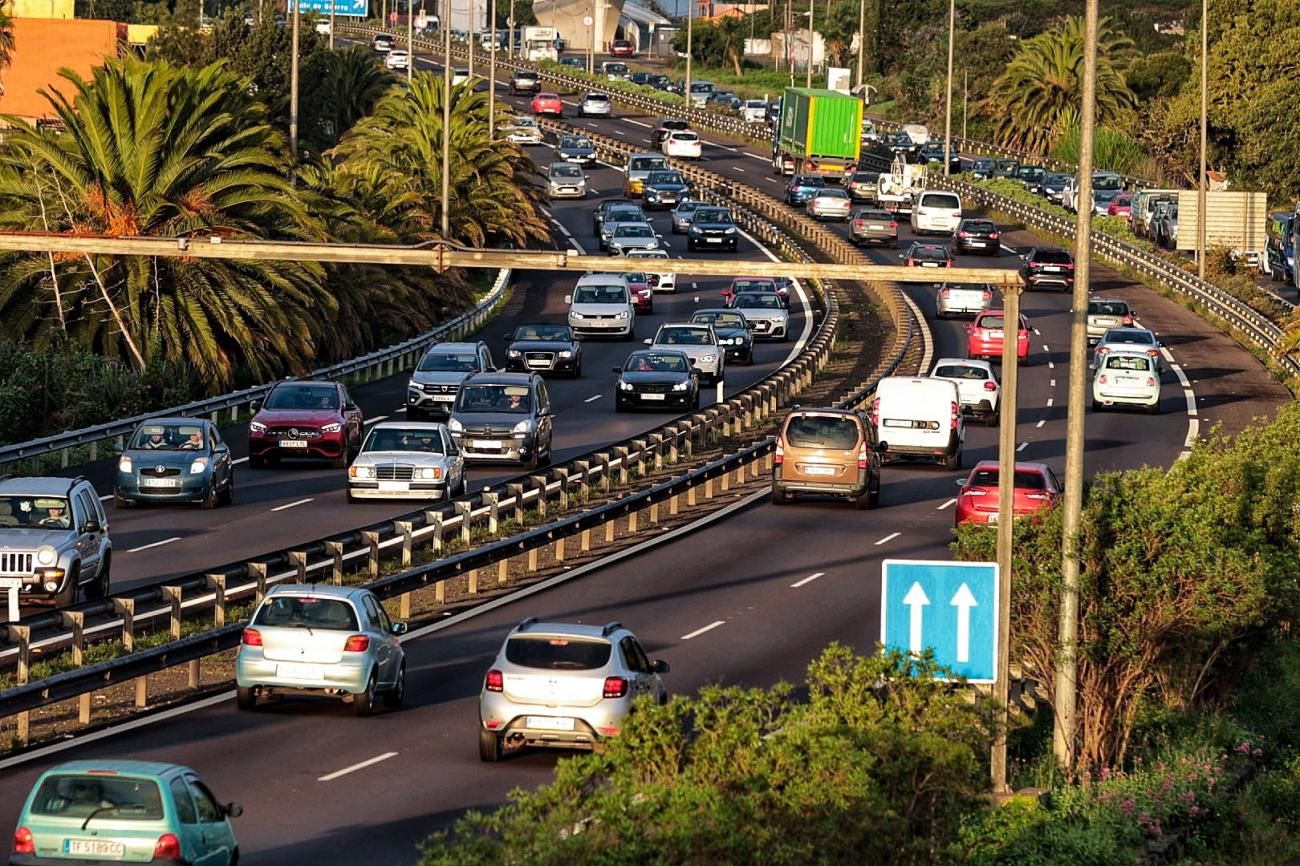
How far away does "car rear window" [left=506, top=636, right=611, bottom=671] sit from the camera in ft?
72.2

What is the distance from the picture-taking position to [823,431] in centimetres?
4016

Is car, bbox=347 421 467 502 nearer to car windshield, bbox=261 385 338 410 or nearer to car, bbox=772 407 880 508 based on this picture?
car windshield, bbox=261 385 338 410

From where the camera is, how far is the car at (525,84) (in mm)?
142625

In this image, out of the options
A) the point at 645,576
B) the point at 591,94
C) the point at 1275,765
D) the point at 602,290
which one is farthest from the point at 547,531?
the point at 591,94

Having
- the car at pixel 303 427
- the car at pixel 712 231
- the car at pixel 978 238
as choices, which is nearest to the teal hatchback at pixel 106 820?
the car at pixel 303 427

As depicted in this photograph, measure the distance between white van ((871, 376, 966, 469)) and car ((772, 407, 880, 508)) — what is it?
4.14m

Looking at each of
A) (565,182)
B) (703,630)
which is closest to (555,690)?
(703,630)

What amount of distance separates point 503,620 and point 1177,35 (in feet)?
535

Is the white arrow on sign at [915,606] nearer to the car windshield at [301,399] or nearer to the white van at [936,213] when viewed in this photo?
the car windshield at [301,399]

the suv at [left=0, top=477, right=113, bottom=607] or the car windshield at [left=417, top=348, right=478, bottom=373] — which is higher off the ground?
the car windshield at [left=417, top=348, right=478, bottom=373]

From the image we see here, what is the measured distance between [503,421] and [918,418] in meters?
8.05

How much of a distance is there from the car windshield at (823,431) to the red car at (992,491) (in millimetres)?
3535

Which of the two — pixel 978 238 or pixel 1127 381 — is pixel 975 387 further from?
pixel 978 238

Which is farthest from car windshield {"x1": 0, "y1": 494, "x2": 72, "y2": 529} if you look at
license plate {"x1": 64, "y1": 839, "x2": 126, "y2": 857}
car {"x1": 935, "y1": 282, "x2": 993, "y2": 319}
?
car {"x1": 935, "y1": 282, "x2": 993, "y2": 319}
